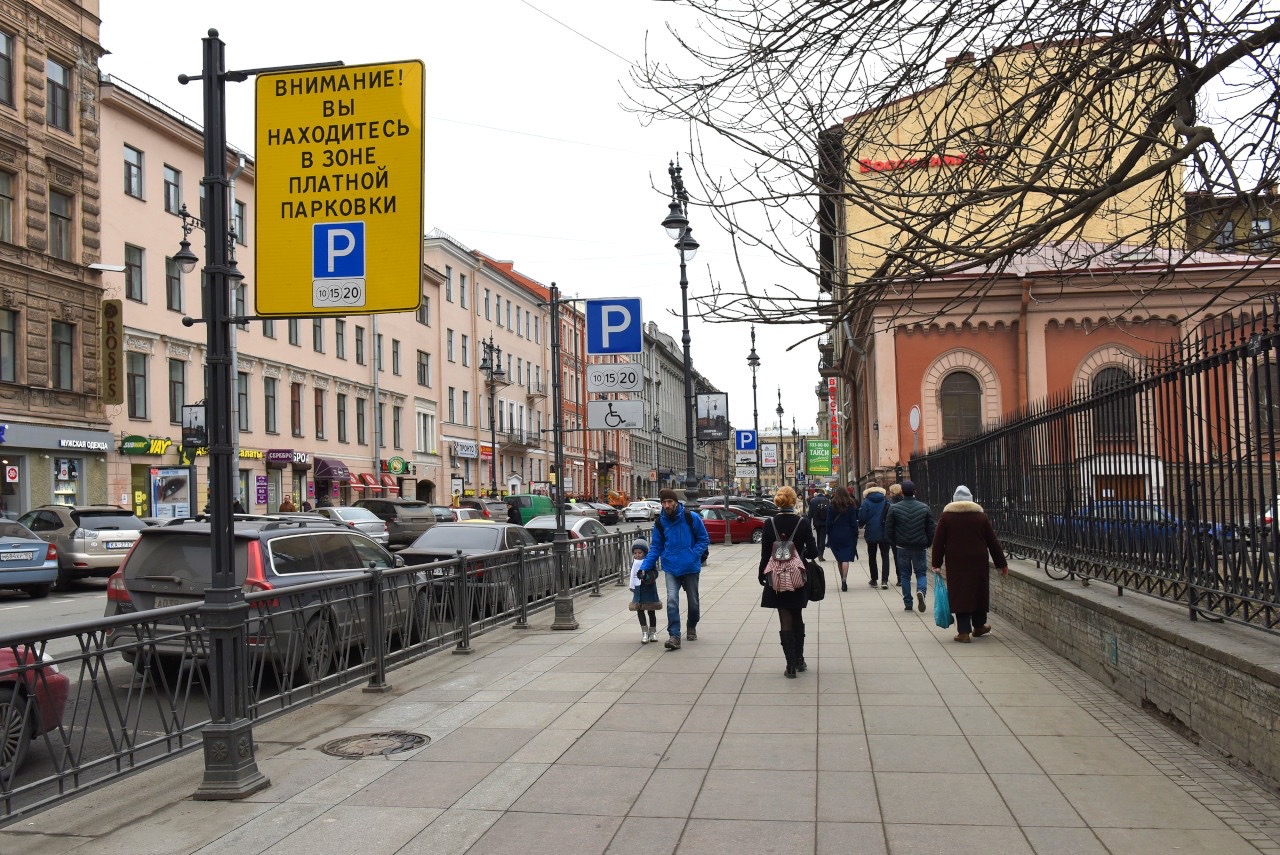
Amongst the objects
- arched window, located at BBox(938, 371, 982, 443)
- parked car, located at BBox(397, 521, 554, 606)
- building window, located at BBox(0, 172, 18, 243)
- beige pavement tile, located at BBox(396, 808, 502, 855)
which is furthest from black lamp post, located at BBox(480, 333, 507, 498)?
beige pavement tile, located at BBox(396, 808, 502, 855)

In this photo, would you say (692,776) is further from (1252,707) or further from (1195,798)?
(1252,707)

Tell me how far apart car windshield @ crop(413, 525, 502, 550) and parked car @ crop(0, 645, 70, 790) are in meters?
9.99

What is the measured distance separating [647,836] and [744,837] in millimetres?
476

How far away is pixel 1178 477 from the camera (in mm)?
7891

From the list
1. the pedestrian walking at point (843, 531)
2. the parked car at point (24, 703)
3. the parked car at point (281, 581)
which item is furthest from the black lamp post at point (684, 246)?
the parked car at point (24, 703)

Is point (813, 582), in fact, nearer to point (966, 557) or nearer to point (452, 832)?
point (966, 557)

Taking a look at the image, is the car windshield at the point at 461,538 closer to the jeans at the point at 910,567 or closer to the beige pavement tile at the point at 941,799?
the jeans at the point at 910,567

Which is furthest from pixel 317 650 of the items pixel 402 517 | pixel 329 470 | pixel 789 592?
pixel 329 470

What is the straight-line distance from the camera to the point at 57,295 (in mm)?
31672

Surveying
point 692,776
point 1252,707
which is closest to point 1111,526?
point 1252,707

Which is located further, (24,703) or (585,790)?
(585,790)

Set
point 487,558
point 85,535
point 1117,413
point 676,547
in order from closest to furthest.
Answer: point 1117,413 < point 676,547 < point 487,558 < point 85,535

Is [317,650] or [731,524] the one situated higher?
[317,650]

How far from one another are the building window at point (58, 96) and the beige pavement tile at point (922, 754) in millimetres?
32650
